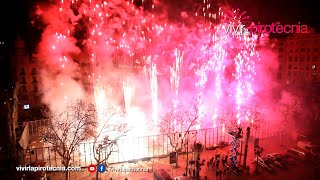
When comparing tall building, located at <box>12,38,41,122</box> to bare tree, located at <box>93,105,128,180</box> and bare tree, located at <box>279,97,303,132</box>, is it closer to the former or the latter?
bare tree, located at <box>93,105,128,180</box>

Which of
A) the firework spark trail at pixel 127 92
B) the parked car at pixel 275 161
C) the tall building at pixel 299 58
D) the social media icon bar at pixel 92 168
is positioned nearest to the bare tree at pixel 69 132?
the social media icon bar at pixel 92 168

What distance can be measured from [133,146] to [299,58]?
4660cm

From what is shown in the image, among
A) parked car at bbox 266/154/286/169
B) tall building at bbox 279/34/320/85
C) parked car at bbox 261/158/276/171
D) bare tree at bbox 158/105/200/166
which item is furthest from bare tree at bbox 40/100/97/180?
tall building at bbox 279/34/320/85

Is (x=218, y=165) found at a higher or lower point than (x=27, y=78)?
lower

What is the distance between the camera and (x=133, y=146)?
31781 mm

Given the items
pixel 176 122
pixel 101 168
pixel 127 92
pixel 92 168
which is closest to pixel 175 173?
pixel 101 168

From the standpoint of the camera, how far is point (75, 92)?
39.8 meters

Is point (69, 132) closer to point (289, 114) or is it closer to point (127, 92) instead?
point (127, 92)

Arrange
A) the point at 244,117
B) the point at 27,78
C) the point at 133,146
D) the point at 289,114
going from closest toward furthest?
the point at 133,146, the point at 244,117, the point at 289,114, the point at 27,78

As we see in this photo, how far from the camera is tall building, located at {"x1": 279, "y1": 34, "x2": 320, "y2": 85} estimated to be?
55.8 meters

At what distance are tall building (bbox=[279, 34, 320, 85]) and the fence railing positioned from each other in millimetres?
27341

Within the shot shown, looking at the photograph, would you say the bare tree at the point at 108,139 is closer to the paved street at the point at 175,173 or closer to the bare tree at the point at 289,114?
the paved street at the point at 175,173

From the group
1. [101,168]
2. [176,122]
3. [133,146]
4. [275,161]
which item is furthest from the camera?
[176,122]

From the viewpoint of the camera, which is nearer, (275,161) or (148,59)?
(275,161)
